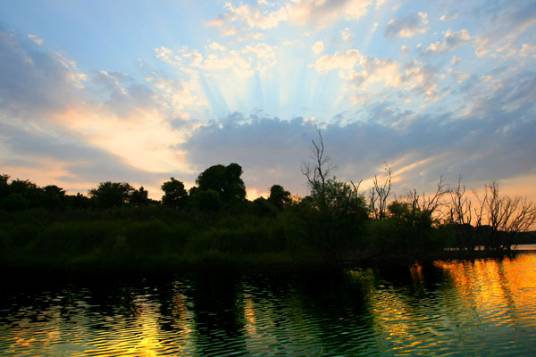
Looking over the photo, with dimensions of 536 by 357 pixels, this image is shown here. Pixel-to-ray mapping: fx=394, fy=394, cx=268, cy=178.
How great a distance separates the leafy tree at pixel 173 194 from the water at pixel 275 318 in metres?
75.1

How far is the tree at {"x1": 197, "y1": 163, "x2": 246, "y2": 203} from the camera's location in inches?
4956

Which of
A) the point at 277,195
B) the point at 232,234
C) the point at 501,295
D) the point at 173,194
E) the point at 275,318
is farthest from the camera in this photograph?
the point at 277,195

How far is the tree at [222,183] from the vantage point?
125875 mm

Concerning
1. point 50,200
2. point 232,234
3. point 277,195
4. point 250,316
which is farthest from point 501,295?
point 50,200

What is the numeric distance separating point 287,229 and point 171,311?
37.0 m

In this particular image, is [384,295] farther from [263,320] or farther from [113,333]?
[113,333]

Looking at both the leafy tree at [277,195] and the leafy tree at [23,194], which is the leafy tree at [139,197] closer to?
the leafy tree at [23,194]

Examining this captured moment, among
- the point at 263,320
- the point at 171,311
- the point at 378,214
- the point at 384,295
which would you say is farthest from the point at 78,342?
the point at 378,214

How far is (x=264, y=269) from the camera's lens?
61.3 metres

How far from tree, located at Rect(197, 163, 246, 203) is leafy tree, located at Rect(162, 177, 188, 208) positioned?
6793mm

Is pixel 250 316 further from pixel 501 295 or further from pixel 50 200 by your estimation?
pixel 50 200

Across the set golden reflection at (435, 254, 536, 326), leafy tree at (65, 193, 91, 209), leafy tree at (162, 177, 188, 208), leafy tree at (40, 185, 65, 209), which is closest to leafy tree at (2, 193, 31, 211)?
leafy tree at (40, 185, 65, 209)

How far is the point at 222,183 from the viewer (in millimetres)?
126812

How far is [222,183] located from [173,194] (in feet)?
51.9
